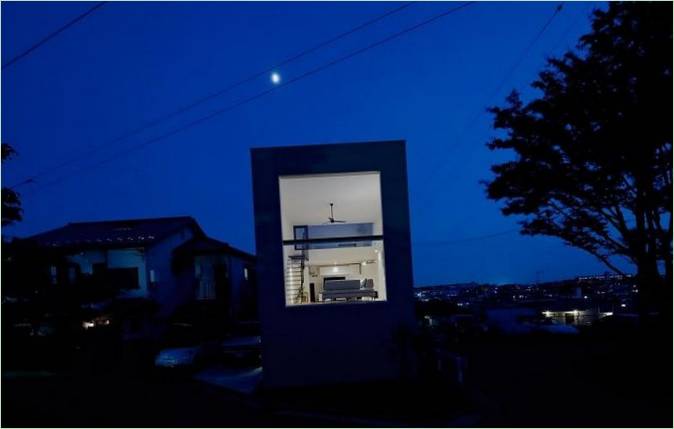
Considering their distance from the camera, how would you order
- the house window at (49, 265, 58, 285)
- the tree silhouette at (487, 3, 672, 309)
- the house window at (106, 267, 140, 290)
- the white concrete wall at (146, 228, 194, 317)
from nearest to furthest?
1. the tree silhouette at (487, 3, 672, 309)
2. the house window at (49, 265, 58, 285)
3. the house window at (106, 267, 140, 290)
4. the white concrete wall at (146, 228, 194, 317)

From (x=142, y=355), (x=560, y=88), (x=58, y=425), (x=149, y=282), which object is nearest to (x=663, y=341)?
(x=560, y=88)

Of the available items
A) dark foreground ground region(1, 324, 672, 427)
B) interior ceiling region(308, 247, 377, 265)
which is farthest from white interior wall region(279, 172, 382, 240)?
dark foreground ground region(1, 324, 672, 427)

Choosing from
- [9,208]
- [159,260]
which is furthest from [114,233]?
[9,208]

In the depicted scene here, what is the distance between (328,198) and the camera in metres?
15.9

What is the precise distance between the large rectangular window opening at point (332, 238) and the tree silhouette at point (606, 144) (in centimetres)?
383

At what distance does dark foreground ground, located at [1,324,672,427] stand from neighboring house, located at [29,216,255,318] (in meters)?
12.8

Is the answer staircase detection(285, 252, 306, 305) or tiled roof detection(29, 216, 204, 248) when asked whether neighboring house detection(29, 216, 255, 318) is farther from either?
staircase detection(285, 252, 306, 305)

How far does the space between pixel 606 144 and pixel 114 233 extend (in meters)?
23.5

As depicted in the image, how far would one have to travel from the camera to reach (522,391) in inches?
439

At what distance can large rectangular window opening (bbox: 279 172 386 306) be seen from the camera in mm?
14062

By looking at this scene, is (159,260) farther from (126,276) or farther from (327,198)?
(327,198)

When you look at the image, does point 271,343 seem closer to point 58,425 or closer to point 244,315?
point 58,425

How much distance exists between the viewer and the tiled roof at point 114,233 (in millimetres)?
27266

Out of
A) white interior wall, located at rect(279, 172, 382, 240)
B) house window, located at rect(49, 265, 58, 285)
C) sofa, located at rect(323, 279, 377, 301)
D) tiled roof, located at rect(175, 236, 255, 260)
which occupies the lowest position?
sofa, located at rect(323, 279, 377, 301)
